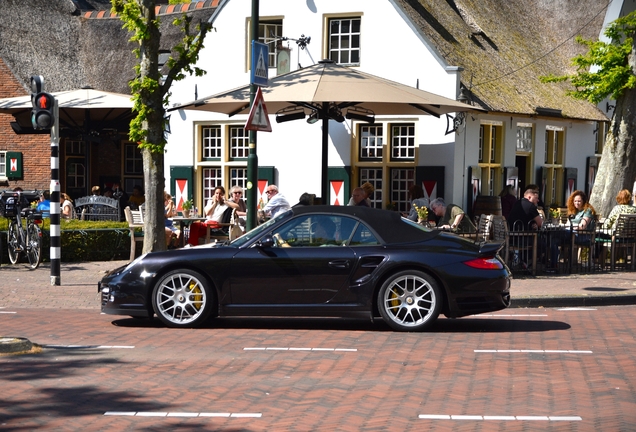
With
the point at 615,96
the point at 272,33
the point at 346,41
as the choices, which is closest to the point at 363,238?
the point at 615,96

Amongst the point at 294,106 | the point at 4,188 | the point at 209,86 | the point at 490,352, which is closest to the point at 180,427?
the point at 490,352

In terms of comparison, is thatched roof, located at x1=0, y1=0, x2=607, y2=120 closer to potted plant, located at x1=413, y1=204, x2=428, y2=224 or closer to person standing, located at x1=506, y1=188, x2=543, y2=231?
person standing, located at x1=506, y1=188, x2=543, y2=231

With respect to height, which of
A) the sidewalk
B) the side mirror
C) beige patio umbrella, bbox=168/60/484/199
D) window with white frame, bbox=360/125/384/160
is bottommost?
the sidewalk

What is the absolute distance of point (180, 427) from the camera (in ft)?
20.9

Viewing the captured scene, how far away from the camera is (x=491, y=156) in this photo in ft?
77.4

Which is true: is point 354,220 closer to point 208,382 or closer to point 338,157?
point 208,382

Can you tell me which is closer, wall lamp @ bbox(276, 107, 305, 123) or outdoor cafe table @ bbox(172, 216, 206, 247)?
wall lamp @ bbox(276, 107, 305, 123)

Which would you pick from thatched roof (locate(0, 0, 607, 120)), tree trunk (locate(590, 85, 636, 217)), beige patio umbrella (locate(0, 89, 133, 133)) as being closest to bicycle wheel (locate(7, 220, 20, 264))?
beige patio umbrella (locate(0, 89, 133, 133))

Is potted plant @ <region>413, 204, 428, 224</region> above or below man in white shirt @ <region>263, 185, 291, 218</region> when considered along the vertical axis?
below

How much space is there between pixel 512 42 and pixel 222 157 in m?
9.71

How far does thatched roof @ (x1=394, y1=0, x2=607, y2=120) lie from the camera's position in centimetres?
2261

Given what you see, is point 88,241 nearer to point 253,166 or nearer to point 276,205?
point 276,205

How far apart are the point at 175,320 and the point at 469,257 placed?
129 inches

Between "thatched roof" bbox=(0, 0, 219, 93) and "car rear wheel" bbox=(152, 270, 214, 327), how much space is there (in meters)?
20.1
